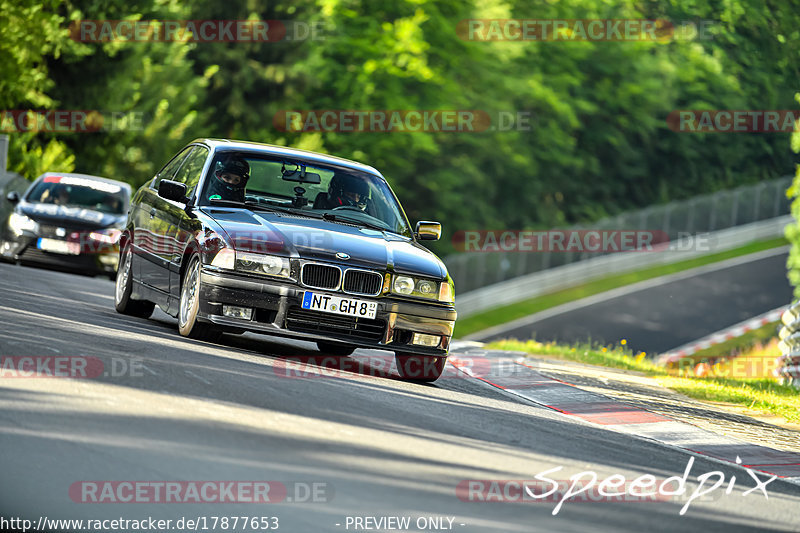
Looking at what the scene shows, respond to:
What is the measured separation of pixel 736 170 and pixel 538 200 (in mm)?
15349

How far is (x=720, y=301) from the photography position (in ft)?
144

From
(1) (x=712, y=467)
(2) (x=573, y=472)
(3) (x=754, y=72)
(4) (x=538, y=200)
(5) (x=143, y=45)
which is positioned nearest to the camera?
(2) (x=573, y=472)

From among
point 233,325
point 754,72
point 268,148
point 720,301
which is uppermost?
point 754,72

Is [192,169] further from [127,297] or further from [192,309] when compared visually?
[192,309]

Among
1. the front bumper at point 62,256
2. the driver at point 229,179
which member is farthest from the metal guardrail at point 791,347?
the front bumper at point 62,256

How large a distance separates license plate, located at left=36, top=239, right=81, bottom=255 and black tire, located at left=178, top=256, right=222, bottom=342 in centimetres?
941

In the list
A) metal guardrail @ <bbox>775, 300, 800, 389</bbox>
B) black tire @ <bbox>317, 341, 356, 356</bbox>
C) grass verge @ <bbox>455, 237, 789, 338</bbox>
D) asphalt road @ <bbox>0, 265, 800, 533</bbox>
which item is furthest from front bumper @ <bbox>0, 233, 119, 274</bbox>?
grass verge @ <bbox>455, 237, 789, 338</bbox>

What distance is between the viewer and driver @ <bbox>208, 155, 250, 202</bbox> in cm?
1099

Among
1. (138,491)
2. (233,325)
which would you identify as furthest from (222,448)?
(233,325)

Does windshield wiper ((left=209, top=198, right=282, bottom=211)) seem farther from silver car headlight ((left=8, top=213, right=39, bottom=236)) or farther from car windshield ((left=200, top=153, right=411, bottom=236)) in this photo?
silver car headlight ((left=8, top=213, right=39, bottom=236))

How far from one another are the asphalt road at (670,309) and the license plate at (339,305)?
27325 millimetres

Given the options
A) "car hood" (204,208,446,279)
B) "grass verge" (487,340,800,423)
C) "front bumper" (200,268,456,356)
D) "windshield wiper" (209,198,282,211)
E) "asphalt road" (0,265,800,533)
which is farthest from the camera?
"grass verge" (487,340,800,423)

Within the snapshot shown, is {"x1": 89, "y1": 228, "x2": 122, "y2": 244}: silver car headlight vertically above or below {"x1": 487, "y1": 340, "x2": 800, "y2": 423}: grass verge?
above

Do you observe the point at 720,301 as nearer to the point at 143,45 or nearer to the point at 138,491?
the point at 143,45
